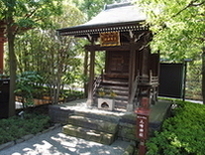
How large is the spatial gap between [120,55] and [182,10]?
404 centimetres

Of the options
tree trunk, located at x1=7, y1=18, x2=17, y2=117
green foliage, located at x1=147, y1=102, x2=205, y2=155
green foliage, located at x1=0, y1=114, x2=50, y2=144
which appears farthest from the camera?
tree trunk, located at x1=7, y1=18, x2=17, y2=117

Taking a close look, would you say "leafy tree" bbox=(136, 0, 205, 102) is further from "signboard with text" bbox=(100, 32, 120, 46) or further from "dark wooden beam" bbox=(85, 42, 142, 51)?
"signboard with text" bbox=(100, 32, 120, 46)

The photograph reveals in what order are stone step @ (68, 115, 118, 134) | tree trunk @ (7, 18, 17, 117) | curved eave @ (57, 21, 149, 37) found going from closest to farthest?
stone step @ (68, 115, 118, 134) < curved eave @ (57, 21, 149, 37) < tree trunk @ (7, 18, 17, 117)

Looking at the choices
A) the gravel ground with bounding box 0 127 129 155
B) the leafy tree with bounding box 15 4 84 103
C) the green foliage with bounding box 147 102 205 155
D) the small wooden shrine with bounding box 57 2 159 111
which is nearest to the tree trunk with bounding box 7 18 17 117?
the leafy tree with bounding box 15 4 84 103

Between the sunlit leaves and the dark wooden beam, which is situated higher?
the sunlit leaves

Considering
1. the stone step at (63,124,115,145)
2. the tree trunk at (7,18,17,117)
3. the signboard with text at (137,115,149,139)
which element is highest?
the tree trunk at (7,18,17,117)

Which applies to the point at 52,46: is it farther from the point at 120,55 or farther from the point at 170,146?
the point at 170,146

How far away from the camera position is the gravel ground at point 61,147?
12.4 ft

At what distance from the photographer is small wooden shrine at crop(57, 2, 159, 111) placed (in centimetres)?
541

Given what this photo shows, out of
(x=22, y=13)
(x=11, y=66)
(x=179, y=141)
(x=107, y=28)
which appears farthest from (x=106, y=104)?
(x=22, y=13)

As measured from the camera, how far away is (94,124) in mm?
4863

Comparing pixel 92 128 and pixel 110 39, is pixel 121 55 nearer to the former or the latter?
pixel 110 39

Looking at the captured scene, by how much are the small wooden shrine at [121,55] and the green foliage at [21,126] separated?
73.5 inches

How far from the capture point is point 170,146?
11.0ft
